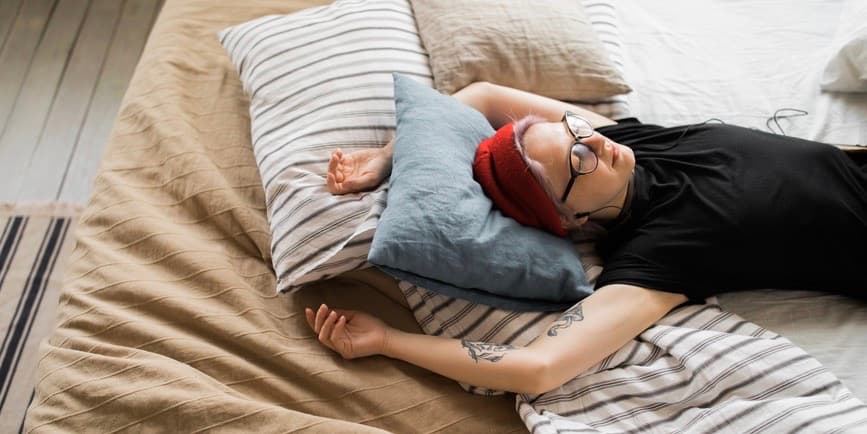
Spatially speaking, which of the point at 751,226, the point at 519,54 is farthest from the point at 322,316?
the point at 751,226

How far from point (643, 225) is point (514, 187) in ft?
0.99

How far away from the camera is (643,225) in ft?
4.21

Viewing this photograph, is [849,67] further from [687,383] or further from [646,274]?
[687,383]

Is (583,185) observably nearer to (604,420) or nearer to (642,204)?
(642,204)

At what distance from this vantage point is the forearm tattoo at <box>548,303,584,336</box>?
43.8 inches

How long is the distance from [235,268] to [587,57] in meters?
0.92

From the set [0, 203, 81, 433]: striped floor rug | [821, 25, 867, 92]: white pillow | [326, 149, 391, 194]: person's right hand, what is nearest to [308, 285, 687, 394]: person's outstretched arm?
[326, 149, 391, 194]: person's right hand

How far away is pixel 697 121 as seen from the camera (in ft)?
4.97

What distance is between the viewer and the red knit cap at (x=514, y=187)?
1.18 m

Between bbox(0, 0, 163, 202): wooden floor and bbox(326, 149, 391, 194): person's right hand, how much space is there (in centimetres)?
131

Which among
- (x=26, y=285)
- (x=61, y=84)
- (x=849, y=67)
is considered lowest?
(x=26, y=285)

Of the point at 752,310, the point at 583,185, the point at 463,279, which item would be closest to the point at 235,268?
the point at 463,279

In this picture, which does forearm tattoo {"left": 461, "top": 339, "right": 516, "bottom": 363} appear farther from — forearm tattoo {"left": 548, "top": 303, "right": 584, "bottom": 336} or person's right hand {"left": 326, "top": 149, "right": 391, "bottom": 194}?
person's right hand {"left": 326, "top": 149, "right": 391, "bottom": 194}

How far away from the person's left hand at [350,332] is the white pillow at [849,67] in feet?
4.05
